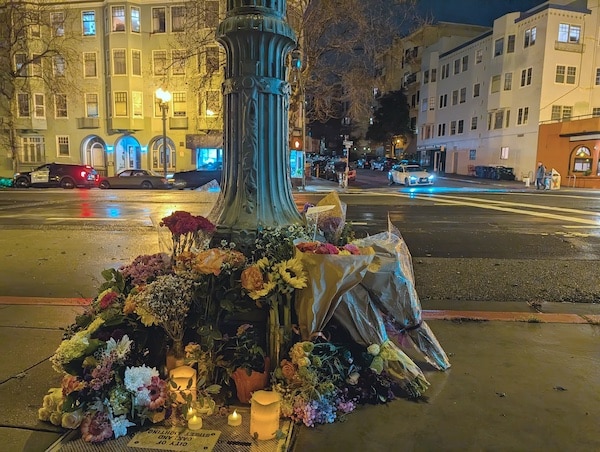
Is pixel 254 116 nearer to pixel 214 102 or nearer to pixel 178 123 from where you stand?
pixel 214 102

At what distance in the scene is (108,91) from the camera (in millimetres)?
35562

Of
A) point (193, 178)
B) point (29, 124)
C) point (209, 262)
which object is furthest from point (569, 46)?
point (29, 124)

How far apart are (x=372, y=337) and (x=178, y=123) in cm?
3426

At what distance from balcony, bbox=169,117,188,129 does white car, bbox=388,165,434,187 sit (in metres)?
15.5

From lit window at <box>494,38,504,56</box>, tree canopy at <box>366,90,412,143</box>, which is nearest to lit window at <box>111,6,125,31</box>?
lit window at <box>494,38,504,56</box>

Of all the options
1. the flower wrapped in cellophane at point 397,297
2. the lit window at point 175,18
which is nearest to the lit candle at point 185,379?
the flower wrapped in cellophane at point 397,297

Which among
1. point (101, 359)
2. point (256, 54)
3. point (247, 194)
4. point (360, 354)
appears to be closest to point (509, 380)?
point (360, 354)

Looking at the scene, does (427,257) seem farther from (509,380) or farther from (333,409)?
(333,409)

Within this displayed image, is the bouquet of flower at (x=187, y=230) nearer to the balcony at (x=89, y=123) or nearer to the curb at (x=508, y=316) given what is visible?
the curb at (x=508, y=316)

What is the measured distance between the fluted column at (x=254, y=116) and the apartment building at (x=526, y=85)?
34543 mm

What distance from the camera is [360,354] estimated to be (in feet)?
11.0

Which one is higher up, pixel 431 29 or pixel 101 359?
pixel 431 29

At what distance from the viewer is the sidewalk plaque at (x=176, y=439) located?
8.73 ft

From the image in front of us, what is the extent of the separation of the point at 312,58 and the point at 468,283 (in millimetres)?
Answer: 20413
